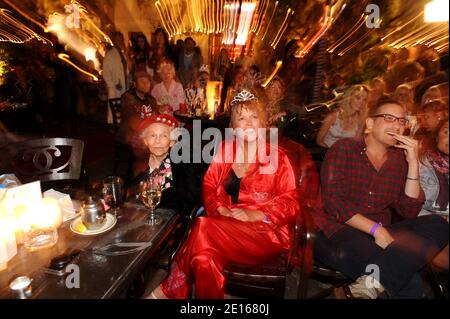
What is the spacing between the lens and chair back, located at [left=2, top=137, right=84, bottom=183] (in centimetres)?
253

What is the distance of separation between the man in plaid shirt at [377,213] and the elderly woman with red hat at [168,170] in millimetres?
1129

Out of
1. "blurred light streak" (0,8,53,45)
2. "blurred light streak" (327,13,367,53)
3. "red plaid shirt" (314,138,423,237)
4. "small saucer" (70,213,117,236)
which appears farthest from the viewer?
"blurred light streak" (0,8,53,45)

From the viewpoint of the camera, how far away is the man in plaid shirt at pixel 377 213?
69.2 inches

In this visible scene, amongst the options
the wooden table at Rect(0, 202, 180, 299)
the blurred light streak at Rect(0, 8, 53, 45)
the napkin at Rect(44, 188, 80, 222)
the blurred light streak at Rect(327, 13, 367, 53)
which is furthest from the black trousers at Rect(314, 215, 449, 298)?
the blurred light streak at Rect(0, 8, 53, 45)

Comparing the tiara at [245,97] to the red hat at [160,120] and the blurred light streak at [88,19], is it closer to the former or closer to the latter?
the red hat at [160,120]

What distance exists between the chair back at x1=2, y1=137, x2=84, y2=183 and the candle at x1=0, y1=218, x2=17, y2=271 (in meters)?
1.43

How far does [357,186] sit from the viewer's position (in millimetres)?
2199

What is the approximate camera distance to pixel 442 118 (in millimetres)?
1185

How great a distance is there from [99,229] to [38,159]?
4.90 ft

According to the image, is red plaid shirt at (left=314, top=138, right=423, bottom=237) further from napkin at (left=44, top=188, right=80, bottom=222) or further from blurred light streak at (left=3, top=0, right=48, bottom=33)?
blurred light streak at (left=3, top=0, right=48, bottom=33)

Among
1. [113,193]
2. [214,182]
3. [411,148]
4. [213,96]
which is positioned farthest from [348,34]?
[113,193]

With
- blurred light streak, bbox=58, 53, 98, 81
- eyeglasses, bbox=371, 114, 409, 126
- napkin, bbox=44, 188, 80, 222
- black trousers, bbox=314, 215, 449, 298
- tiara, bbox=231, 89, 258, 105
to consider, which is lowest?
black trousers, bbox=314, 215, 449, 298
